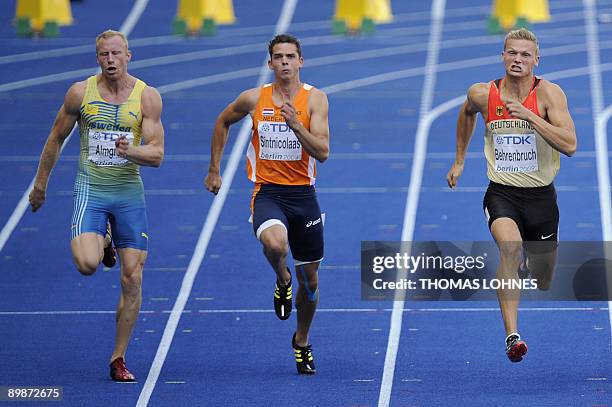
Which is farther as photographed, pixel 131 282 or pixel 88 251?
pixel 131 282

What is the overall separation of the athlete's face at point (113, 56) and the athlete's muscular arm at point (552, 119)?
7.06ft

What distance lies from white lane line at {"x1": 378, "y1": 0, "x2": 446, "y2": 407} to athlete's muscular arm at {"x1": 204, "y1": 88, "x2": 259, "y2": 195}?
1497 millimetres

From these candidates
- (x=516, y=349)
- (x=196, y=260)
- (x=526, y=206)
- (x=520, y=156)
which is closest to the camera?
(x=516, y=349)

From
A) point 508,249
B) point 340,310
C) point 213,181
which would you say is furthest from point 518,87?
point 340,310

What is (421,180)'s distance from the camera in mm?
14766

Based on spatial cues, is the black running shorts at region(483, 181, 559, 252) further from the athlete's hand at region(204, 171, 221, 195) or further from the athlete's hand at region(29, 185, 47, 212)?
the athlete's hand at region(29, 185, 47, 212)

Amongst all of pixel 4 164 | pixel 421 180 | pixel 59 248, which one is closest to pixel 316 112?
pixel 59 248

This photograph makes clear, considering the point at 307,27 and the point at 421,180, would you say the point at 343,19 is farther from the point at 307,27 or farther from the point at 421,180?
the point at 421,180

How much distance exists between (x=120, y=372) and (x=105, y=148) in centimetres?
127

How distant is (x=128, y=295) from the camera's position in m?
8.72

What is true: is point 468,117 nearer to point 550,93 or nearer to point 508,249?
point 550,93

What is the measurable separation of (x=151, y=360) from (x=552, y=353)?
2.44 metres

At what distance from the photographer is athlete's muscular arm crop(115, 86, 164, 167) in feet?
27.4

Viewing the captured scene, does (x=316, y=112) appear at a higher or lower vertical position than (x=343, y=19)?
lower
